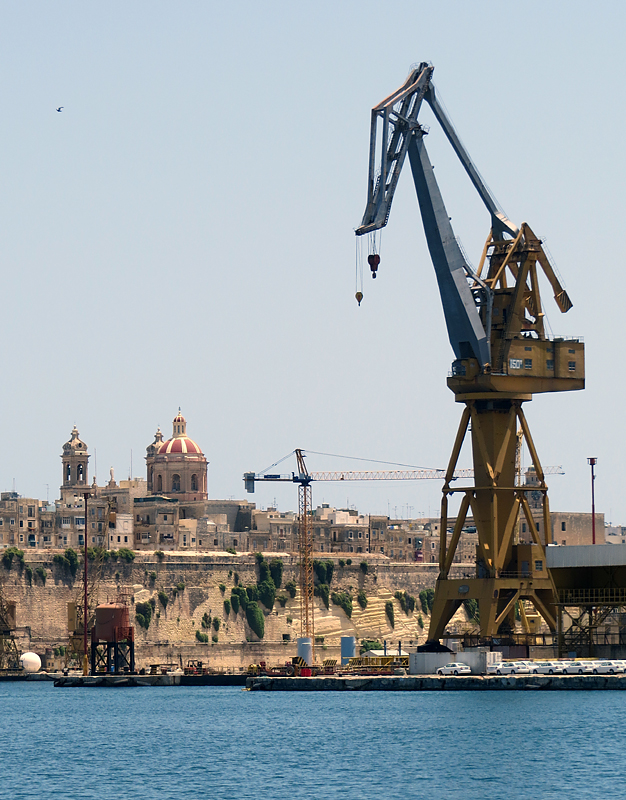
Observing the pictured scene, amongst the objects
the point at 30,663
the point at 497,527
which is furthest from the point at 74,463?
the point at 497,527

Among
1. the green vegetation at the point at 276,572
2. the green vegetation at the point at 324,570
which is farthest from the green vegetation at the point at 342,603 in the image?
the green vegetation at the point at 276,572

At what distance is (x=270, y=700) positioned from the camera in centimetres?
9256

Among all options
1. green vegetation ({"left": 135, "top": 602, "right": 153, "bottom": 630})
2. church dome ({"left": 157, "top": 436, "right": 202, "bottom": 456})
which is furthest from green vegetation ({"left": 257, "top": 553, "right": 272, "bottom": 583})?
church dome ({"left": 157, "top": 436, "right": 202, "bottom": 456})

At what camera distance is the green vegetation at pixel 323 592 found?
484 feet

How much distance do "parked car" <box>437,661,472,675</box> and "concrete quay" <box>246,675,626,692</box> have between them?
0.65 m

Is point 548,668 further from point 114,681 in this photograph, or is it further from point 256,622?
point 256,622

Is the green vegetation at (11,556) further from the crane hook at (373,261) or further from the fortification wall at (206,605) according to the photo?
the crane hook at (373,261)

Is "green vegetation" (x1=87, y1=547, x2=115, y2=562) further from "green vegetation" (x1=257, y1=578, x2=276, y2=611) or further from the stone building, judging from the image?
the stone building

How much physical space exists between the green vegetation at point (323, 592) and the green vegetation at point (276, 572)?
125 inches

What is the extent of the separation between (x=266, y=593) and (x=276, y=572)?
2.20 meters

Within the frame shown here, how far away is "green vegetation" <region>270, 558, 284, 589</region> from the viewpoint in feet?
477

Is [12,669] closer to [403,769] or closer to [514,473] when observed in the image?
[514,473]

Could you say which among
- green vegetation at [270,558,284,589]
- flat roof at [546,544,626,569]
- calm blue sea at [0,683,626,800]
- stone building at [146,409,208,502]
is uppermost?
stone building at [146,409,208,502]

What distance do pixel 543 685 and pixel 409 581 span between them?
6926cm
